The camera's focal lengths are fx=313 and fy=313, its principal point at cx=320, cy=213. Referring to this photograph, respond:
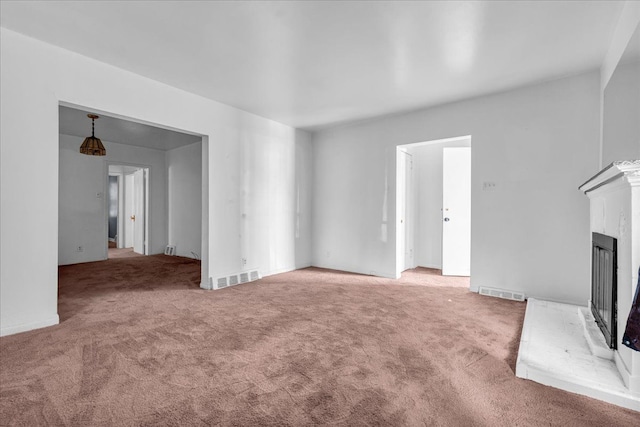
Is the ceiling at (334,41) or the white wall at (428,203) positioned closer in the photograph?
the ceiling at (334,41)

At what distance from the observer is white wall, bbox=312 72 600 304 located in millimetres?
3414

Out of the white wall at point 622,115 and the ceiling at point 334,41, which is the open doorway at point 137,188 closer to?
the ceiling at point 334,41

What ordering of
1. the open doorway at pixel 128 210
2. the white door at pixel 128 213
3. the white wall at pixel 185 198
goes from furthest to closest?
1. the white door at pixel 128 213
2. the open doorway at pixel 128 210
3. the white wall at pixel 185 198

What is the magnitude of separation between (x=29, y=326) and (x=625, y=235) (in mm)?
4486

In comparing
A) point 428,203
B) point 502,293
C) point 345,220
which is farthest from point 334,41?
point 428,203

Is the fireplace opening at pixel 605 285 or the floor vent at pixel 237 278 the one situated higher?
the fireplace opening at pixel 605 285

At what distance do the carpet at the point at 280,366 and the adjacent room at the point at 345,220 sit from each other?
18 mm

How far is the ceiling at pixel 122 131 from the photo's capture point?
504cm

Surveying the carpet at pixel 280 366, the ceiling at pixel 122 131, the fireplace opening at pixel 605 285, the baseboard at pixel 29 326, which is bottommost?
the carpet at pixel 280 366

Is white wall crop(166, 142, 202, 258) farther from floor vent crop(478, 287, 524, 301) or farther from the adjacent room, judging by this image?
floor vent crop(478, 287, 524, 301)

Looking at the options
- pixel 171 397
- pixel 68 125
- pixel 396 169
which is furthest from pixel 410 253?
pixel 68 125

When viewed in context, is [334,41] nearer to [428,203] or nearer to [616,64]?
[616,64]

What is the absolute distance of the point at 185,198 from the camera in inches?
283

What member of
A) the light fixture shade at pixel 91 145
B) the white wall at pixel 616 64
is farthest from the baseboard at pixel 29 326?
the white wall at pixel 616 64
